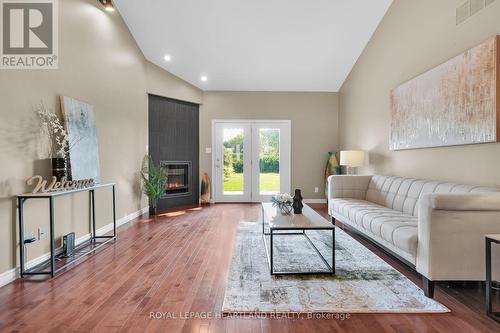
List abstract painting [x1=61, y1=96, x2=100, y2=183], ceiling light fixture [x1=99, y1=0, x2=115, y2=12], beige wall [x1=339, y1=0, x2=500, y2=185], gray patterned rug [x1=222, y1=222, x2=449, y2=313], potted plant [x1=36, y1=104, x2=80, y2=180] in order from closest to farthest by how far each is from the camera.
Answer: gray patterned rug [x1=222, y1=222, x2=449, y2=313] → beige wall [x1=339, y1=0, x2=500, y2=185] → potted plant [x1=36, y1=104, x2=80, y2=180] → abstract painting [x1=61, y1=96, x2=100, y2=183] → ceiling light fixture [x1=99, y1=0, x2=115, y2=12]

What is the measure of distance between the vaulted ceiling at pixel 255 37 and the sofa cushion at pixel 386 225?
3.05m

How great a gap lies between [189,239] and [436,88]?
3600 millimetres

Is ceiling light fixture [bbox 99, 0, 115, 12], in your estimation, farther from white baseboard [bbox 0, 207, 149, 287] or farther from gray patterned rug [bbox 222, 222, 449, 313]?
gray patterned rug [bbox 222, 222, 449, 313]

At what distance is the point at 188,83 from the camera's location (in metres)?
6.24

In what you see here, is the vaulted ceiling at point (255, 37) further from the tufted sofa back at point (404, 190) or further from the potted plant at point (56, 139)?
the tufted sofa back at point (404, 190)

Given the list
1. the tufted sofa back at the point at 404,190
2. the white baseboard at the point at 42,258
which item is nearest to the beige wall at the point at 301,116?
the tufted sofa back at the point at 404,190

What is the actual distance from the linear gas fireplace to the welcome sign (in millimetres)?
3030

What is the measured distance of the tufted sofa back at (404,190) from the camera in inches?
108

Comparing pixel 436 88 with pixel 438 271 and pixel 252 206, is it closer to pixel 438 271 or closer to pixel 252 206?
pixel 438 271

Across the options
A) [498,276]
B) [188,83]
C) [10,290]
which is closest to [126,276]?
[10,290]

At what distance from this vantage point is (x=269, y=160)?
22.2ft

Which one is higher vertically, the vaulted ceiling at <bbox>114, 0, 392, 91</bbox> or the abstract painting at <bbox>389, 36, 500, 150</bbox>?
the vaulted ceiling at <bbox>114, 0, 392, 91</bbox>

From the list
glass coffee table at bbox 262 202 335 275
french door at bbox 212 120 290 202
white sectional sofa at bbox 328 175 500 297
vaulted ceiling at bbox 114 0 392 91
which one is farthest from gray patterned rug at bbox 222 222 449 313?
vaulted ceiling at bbox 114 0 392 91

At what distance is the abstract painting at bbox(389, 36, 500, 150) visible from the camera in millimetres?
2527
